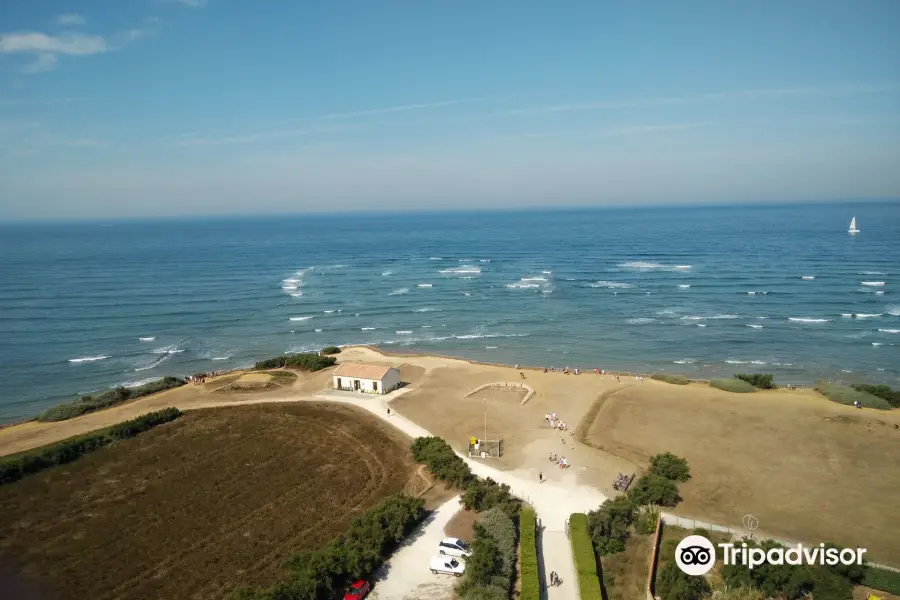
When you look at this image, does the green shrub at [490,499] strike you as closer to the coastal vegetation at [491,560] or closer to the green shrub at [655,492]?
the coastal vegetation at [491,560]

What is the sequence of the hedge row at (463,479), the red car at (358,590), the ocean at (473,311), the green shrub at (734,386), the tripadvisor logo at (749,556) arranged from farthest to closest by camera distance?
1. the ocean at (473,311)
2. the green shrub at (734,386)
3. the hedge row at (463,479)
4. the red car at (358,590)
5. the tripadvisor logo at (749,556)

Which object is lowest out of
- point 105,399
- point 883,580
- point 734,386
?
point 734,386

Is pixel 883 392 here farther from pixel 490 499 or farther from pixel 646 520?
pixel 490 499

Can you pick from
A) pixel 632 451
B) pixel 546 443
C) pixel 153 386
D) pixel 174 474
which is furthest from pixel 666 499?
pixel 153 386

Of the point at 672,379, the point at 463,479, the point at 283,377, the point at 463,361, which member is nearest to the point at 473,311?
the point at 463,361

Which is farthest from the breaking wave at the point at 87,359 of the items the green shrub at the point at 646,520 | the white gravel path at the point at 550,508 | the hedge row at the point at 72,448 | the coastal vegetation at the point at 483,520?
the green shrub at the point at 646,520

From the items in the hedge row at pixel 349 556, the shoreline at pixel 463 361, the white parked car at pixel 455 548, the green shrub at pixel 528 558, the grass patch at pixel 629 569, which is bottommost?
the shoreline at pixel 463 361

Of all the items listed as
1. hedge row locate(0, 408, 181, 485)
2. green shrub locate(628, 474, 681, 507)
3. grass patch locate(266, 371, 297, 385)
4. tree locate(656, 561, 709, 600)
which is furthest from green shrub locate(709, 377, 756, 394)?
hedge row locate(0, 408, 181, 485)
